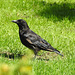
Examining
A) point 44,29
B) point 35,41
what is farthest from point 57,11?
point 35,41

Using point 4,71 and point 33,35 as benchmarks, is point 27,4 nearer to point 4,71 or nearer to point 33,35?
point 33,35

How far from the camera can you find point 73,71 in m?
4.70

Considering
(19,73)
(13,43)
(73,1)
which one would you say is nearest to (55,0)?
(73,1)

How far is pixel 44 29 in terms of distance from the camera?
909 centimetres

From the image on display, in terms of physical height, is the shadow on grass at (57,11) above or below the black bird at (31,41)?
above

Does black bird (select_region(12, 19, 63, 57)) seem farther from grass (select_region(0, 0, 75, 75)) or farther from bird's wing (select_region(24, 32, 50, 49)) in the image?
grass (select_region(0, 0, 75, 75))

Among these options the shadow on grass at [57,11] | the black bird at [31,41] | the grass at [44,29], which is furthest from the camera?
the shadow on grass at [57,11]

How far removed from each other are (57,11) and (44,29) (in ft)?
9.82

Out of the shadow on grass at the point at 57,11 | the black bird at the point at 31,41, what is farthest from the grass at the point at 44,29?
the black bird at the point at 31,41

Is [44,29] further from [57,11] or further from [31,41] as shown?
[31,41]

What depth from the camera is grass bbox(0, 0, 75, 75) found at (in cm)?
496

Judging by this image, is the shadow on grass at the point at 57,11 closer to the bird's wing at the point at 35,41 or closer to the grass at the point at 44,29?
the grass at the point at 44,29

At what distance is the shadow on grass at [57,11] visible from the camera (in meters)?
11.0

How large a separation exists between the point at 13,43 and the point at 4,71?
5.49 meters
